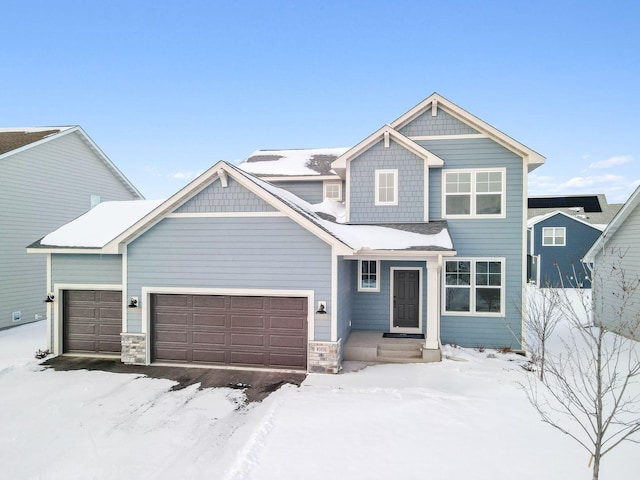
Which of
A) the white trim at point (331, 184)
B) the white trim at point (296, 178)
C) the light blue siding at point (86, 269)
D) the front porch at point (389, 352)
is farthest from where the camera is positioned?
the white trim at point (331, 184)

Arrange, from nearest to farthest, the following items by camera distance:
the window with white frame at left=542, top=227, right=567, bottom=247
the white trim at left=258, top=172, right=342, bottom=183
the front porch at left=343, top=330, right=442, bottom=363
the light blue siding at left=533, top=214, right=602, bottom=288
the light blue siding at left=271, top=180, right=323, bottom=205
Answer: the front porch at left=343, top=330, right=442, bottom=363, the white trim at left=258, top=172, right=342, bottom=183, the light blue siding at left=271, top=180, right=323, bottom=205, the light blue siding at left=533, top=214, right=602, bottom=288, the window with white frame at left=542, top=227, right=567, bottom=247

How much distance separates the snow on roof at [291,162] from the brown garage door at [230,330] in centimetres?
617

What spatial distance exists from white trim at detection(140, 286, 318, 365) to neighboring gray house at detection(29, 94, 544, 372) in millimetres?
34

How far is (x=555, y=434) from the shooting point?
600 centimetres

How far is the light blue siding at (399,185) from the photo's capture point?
1171 cm

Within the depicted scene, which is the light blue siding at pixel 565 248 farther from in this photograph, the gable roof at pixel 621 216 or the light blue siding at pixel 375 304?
the light blue siding at pixel 375 304

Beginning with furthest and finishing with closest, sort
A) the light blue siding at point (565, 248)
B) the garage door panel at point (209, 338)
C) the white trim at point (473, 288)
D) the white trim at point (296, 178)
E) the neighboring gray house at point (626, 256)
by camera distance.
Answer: the light blue siding at point (565, 248)
the white trim at point (296, 178)
the neighboring gray house at point (626, 256)
the white trim at point (473, 288)
the garage door panel at point (209, 338)

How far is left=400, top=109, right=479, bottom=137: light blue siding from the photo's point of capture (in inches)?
461

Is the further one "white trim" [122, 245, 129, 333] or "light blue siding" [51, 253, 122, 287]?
"light blue siding" [51, 253, 122, 287]

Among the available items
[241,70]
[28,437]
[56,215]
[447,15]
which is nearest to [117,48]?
[241,70]

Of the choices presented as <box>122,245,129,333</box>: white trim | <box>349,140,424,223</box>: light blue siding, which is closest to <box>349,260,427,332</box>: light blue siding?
<box>349,140,424,223</box>: light blue siding

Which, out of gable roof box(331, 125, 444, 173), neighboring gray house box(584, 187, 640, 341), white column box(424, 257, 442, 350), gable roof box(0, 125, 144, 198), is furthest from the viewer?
gable roof box(0, 125, 144, 198)

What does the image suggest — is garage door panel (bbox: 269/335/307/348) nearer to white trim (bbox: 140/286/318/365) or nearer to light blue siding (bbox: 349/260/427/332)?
white trim (bbox: 140/286/318/365)

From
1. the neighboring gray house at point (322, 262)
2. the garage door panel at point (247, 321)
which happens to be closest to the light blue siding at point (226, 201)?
the neighboring gray house at point (322, 262)
